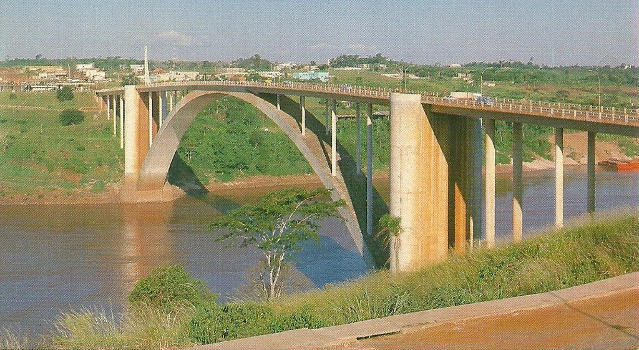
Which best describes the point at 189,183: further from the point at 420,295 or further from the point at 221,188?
the point at 420,295

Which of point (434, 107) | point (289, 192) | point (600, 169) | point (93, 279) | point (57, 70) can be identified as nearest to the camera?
point (434, 107)

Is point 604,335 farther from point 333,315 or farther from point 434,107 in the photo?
point 434,107

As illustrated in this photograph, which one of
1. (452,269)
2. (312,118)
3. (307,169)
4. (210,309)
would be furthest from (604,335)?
(307,169)

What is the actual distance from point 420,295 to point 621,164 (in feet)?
135

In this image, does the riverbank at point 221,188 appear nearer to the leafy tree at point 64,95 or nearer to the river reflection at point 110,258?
the river reflection at point 110,258

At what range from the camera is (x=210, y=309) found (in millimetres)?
8906

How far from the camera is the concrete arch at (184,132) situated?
24.3 metres

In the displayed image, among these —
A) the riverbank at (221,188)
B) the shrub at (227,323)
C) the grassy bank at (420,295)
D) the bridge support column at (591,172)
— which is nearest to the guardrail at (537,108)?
the bridge support column at (591,172)

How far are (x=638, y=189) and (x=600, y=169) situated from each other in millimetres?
9952

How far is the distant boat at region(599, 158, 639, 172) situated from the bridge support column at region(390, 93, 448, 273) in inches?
1231

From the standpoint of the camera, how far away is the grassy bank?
855cm

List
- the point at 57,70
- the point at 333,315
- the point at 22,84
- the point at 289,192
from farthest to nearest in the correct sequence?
the point at 57,70
the point at 22,84
the point at 289,192
the point at 333,315

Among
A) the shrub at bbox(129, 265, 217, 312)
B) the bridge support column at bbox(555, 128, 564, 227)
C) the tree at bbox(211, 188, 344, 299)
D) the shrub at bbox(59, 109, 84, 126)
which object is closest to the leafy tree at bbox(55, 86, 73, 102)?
the shrub at bbox(59, 109, 84, 126)

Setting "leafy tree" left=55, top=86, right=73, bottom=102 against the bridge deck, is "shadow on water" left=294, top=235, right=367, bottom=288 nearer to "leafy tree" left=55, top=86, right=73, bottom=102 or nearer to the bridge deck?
the bridge deck
